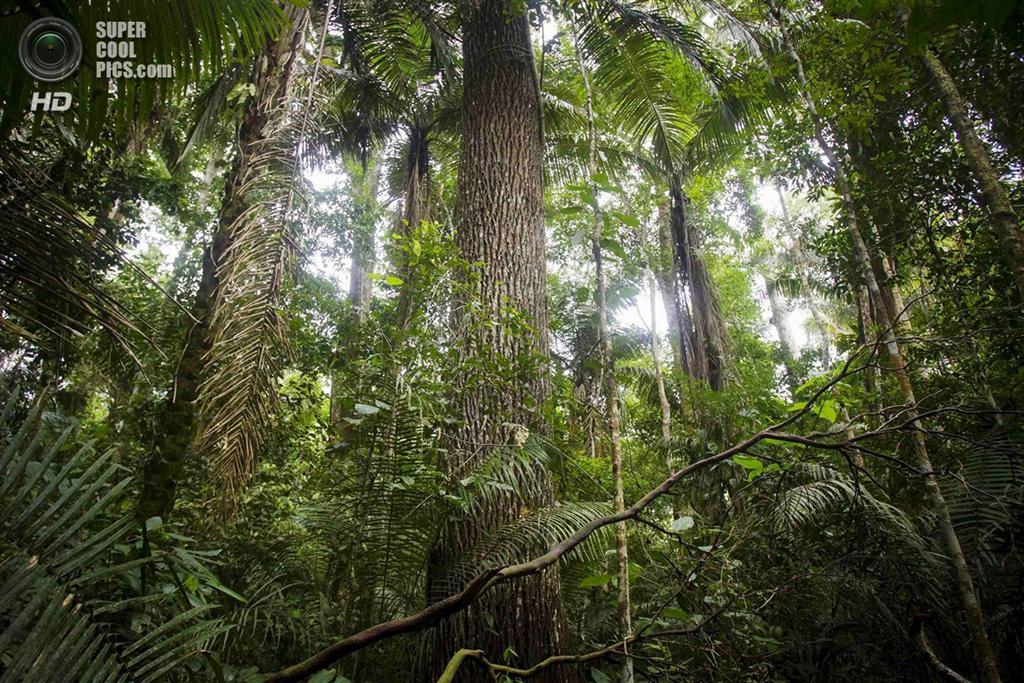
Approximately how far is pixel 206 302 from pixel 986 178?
17.5ft

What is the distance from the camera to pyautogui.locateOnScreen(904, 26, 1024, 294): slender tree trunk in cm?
267

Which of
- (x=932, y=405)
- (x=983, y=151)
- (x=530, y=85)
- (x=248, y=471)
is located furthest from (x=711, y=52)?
(x=248, y=471)

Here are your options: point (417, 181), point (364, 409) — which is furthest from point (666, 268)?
point (364, 409)

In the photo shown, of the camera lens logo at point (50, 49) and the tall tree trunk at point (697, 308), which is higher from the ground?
the tall tree trunk at point (697, 308)

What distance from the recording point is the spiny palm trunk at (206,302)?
3.45 m

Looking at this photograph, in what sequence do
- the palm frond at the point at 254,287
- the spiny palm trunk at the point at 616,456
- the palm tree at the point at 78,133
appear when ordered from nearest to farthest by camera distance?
the palm tree at the point at 78,133 < the spiny palm trunk at the point at 616,456 < the palm frond at the point at 254,287

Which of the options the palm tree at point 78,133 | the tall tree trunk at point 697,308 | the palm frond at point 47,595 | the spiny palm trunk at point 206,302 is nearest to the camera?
the palm frond at point 47,595

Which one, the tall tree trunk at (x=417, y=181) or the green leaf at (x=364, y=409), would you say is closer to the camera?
the green leaf at (x=364, y=409)

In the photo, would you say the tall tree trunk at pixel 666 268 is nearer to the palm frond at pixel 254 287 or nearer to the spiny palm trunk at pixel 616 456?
the spiny palm trunk at pixel 616 456

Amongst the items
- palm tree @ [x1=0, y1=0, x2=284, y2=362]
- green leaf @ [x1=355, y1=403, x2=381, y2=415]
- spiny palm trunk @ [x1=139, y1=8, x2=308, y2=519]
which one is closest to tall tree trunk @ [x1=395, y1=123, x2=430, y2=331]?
spiny palm trunk @ [x1=139, y1=8, x2=308, y2=519]

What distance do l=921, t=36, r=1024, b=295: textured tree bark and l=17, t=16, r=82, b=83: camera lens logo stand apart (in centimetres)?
408

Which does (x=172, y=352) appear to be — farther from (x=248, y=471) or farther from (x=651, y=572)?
(x=651, y=572)

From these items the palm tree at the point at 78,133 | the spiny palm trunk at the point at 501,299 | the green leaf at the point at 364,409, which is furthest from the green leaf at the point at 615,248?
the palm tree at the point at 78,133

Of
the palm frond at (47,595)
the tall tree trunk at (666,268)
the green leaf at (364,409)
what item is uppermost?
the tall tree trunk at (666,268)
